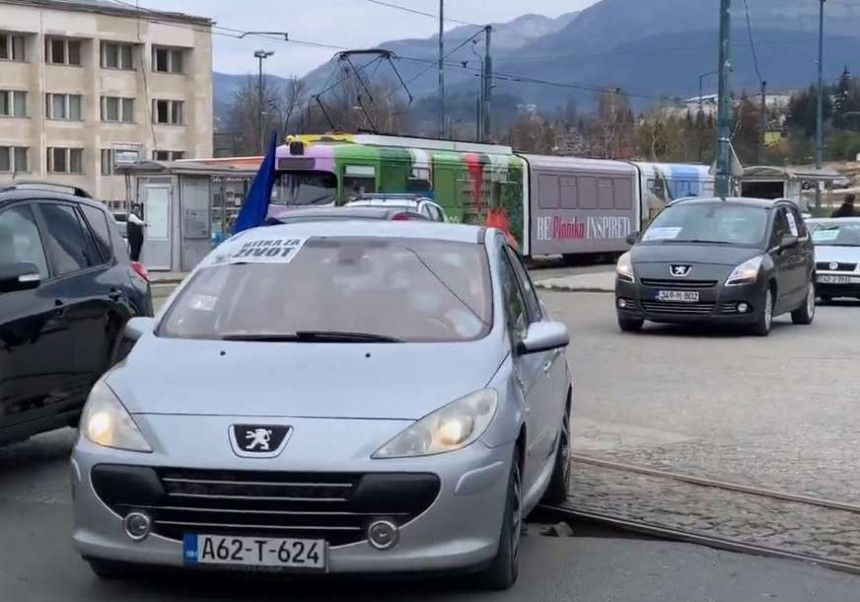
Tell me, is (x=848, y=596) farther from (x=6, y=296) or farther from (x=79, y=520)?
(x=6, y=296)

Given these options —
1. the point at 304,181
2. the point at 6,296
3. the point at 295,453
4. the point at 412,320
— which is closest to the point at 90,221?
the point at 6,296

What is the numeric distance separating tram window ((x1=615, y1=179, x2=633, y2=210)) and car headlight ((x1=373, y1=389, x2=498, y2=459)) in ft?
124

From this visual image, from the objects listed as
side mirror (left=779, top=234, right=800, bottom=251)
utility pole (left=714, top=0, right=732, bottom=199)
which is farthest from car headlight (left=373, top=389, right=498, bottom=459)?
utility pole (left=714, top=0, right=732, bottom=199)

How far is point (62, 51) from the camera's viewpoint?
75.0 meters

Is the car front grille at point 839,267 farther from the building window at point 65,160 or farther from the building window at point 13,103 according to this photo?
the building window at point 65,160

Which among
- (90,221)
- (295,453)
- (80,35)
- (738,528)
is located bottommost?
(738,528)

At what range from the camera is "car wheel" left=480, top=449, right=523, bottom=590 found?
18.9ft

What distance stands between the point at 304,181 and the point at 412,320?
966 inches

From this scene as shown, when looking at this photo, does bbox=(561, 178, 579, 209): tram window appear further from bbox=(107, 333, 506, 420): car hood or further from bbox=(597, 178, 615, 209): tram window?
bbox=(107, 333, 506, 420): car hood

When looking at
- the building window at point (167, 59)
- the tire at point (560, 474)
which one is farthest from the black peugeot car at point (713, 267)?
the building window at point (167, 59)

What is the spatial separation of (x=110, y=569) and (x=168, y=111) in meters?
75.6

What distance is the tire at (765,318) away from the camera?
17453mm

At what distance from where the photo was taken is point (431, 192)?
34750mm

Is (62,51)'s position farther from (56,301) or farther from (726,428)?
(56,301)
